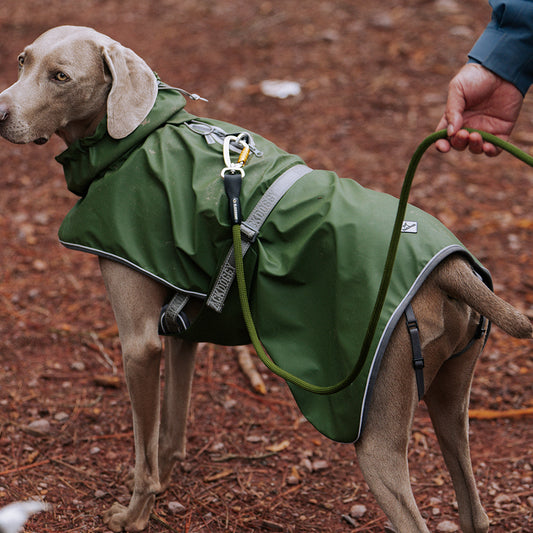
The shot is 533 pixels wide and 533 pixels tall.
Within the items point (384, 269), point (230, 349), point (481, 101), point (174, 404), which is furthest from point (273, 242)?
point (230, 349)

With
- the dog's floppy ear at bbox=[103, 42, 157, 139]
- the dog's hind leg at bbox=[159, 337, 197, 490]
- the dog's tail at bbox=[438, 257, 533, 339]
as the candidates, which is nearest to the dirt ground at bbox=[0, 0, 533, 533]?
the dog's hind leg at bbox=[159, 337, 197, 490]

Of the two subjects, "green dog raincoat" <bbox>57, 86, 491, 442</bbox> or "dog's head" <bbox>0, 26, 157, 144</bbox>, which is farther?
"dog's head" <bbox>0, 26, 157, 144</bbox>

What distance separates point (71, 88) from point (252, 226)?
919 millimetres

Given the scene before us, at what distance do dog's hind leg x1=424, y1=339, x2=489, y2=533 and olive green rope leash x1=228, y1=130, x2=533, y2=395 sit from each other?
0.54 meters

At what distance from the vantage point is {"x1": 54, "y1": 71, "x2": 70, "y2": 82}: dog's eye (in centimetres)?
270

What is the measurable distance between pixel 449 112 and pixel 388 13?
625 cm

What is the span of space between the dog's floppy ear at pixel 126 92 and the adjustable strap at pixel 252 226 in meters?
0.61

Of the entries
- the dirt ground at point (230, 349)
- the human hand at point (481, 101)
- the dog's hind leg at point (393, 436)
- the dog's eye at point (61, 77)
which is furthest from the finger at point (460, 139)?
the dirt ground at point (230, 349)

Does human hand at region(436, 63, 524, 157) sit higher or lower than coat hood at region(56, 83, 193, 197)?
higher

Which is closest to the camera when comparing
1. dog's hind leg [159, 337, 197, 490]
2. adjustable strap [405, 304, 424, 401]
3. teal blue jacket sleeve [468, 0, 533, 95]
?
adjustable strap [405, 304, 424, 401]

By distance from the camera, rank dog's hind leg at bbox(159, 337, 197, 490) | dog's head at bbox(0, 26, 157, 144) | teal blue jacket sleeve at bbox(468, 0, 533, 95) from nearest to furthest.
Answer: dog's head at bbox(0, 26, 157, 144) < teal blue jacket sleeve at bbox(468, 0, 533, 95) < dog's hind leg at bbox(159, 337, 197, 490)

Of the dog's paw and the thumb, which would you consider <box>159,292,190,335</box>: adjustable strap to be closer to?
the dog's paw

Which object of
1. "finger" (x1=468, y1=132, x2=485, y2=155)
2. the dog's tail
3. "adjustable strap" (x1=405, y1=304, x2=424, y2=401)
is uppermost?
"finger" (x1=468, y1=132, x2=485, y2=155)

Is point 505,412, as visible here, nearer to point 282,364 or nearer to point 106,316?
point 282,364
